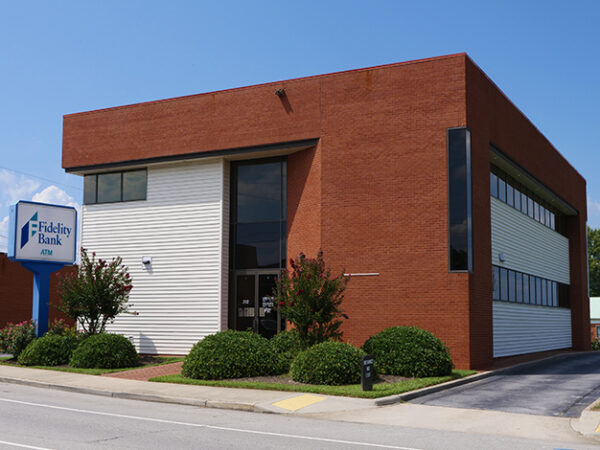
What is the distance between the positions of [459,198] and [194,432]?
42.5ft

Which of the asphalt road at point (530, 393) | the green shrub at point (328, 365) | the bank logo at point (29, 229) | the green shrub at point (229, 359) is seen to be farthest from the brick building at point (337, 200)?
the green shrub at point (328, 365)

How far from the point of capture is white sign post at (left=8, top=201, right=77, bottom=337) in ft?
80.4

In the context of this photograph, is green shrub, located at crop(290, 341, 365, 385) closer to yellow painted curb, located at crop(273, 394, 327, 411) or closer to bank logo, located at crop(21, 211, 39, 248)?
yellow painted curb, located at crop(273, 394, 327, 411)

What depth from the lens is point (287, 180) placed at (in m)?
25.1

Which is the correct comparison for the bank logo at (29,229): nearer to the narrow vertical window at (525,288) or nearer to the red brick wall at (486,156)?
the red brick wall at (486,156)

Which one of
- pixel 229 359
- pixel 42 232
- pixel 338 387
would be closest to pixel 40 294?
pixel 42 232

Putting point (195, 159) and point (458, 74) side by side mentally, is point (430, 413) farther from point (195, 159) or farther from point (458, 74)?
point (195, 159)

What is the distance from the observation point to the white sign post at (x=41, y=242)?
80.4 feet

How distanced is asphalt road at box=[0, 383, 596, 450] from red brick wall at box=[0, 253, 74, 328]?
21.4 m

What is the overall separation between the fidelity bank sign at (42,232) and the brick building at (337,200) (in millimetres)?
1871

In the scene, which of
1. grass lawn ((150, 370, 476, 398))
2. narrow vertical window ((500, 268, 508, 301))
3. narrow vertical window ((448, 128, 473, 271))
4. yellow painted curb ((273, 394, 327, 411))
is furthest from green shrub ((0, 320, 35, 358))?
narrow vertical window ((500, 268, 508, 301))

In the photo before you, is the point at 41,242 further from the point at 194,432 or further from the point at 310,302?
the point at 194,432

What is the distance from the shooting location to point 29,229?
25.0 meters

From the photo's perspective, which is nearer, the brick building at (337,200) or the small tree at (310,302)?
the small tree at (310,302)
